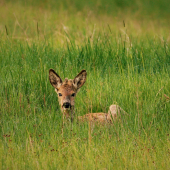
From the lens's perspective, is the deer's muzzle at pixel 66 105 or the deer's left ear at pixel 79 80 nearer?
the deer's muzzle at pixel 66 105

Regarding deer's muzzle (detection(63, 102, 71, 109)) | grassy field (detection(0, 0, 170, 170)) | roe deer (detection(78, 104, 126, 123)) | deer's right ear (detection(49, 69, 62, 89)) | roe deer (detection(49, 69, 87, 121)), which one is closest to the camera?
grassy field (detection(0, 0, 170, 170))

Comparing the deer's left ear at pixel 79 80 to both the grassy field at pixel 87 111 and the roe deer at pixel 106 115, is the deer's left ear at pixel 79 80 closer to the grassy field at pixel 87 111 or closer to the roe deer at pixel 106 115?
the grassy field at pixel 87 111

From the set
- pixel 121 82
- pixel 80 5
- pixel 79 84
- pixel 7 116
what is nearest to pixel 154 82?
pixel 121 82

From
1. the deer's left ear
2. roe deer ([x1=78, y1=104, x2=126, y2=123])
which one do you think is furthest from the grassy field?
the deer's left ear

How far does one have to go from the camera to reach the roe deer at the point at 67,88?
7.47 metres

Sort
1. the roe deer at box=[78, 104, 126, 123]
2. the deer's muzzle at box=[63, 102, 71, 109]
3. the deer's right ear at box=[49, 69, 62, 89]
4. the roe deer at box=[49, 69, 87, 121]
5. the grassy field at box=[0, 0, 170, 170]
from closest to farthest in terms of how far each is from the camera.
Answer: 1. the grassy field at box=[0, 0, 170, 170]
2. the roe deer at box=[78, 104, 126, 123]
3. the deer's muzzle at box=[63, 102, 71, 109]
4. the roe deer at box=[49, 69, 87, 121]
5. the deer's right ear at box=[49, 69, 62, 89]

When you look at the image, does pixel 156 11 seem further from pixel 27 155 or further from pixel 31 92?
pixel 27 155

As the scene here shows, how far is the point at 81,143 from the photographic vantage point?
607cm

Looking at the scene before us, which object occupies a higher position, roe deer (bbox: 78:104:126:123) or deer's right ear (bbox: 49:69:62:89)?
deer's right ear (bbox: 49:69:62:89)

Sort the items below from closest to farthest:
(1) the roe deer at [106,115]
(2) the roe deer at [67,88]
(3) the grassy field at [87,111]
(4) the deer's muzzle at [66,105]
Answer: (3) the grassy field at [87,111]
(1) the roe deer at [106,115]
(4) the deer's muzzle at [66,105]
(2) the roe deer at [67,88]

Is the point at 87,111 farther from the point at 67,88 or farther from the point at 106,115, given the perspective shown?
the point at 106,115

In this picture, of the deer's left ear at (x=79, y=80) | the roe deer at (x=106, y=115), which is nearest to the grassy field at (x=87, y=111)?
the roe deer at (x=106, y=115)

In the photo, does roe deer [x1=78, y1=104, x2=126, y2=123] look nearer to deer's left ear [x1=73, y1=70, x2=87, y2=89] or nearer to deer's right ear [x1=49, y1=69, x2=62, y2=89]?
deer's left ear [x1=73, y1=70, x2=87, y2=89]

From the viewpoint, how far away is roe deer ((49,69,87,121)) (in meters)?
7.47
